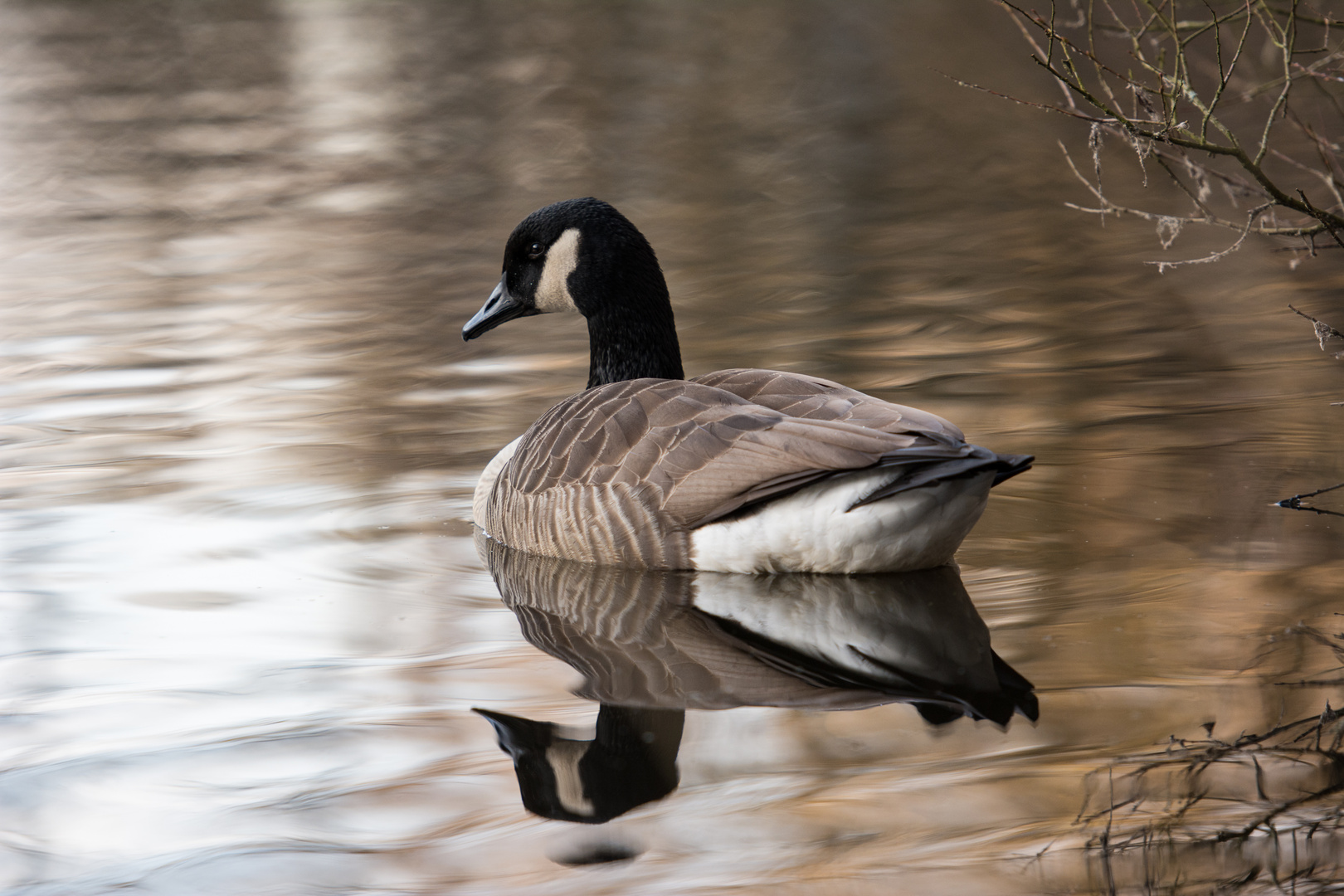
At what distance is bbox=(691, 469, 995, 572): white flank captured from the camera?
16.7ft

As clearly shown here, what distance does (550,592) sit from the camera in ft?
19.1

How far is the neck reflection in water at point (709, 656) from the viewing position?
4277mm

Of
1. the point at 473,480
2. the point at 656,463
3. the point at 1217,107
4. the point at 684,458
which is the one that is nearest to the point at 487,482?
the point at 473,480

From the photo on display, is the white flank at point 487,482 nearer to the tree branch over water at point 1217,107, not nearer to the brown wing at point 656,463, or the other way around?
Answer: the brown wing at point 656,463

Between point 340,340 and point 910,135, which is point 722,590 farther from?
point 910,135

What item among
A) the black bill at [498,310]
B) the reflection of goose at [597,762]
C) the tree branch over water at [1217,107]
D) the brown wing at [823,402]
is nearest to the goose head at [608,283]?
the black bill at [498,310]

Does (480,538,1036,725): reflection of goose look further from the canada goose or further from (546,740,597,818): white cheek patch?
(546,740,597,818): white cheek patch

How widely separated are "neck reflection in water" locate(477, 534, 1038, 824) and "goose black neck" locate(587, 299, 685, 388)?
126 cm

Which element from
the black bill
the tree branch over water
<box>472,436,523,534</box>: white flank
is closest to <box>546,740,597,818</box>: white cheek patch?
<box>472,436,523,534</box>: white flank

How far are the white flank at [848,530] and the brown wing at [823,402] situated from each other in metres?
0.22

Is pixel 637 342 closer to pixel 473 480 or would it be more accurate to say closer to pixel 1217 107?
pixel 473 480

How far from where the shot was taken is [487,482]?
6699 millimetres

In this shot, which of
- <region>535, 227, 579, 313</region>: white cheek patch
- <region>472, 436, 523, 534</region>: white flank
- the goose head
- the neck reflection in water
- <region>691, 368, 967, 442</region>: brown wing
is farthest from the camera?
<region>535, 227, 579, 313</region>: white cheek patch

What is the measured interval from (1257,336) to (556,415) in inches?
181
